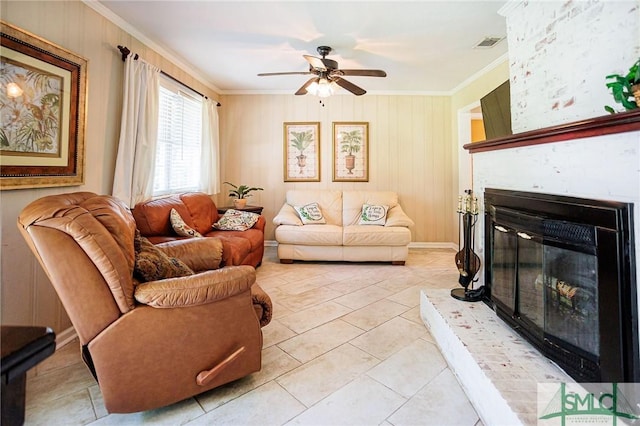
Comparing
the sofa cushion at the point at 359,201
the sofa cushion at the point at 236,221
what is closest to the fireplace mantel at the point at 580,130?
the sofa cushion at the point at 359,201

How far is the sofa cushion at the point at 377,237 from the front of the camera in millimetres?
4098

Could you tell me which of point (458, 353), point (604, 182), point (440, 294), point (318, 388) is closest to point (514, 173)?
point (604, 182)

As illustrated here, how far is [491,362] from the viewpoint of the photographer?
4.97ft

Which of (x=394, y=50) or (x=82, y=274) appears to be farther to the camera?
(x=394, y=50)

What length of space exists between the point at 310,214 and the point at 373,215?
0.96m

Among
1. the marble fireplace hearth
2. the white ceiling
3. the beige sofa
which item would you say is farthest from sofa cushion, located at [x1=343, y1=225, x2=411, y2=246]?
the white ceiling

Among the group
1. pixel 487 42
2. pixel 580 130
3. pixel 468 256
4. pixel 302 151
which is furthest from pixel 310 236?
pixel 580 130

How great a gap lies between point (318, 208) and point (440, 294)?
2.62m

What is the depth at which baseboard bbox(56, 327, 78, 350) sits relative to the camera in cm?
213

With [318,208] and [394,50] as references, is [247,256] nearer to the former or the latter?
[318,208]

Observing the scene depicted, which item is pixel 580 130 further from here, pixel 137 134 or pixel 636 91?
pixel 137 134

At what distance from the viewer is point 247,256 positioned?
3465mm

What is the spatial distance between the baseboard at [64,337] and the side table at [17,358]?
1936 millimetres

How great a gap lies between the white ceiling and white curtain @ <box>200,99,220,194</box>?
0.53 meters
